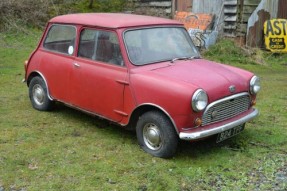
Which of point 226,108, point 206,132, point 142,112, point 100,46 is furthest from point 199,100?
point 100,46

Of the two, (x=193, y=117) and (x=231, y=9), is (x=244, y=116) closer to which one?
(x=193, y=117)

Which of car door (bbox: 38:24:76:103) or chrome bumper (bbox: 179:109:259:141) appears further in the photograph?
car door (bbox: 38:24:76:103)

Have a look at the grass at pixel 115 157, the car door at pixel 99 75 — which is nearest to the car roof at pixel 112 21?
the car door at pixel 99 75

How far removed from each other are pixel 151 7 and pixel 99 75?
1075 cm

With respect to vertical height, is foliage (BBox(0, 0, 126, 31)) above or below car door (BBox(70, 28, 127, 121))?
above

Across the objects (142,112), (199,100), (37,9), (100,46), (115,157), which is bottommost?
(115,157)

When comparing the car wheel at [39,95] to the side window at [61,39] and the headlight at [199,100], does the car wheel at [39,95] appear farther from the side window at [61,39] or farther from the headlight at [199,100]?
the headlight at [199,100]

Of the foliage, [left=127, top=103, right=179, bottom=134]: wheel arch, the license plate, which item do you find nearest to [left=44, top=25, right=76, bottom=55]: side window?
[left=127, top=103, right=179, bottom=134]: wheel arch

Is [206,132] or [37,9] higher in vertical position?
[37,9]

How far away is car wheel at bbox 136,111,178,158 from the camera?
4.60 m

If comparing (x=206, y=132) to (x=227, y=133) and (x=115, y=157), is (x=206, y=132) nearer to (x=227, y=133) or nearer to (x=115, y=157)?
(x=227, y=133)

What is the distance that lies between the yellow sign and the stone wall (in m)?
4.05

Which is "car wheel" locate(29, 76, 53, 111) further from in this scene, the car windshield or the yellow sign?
the yellow sign

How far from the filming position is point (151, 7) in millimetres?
15508
